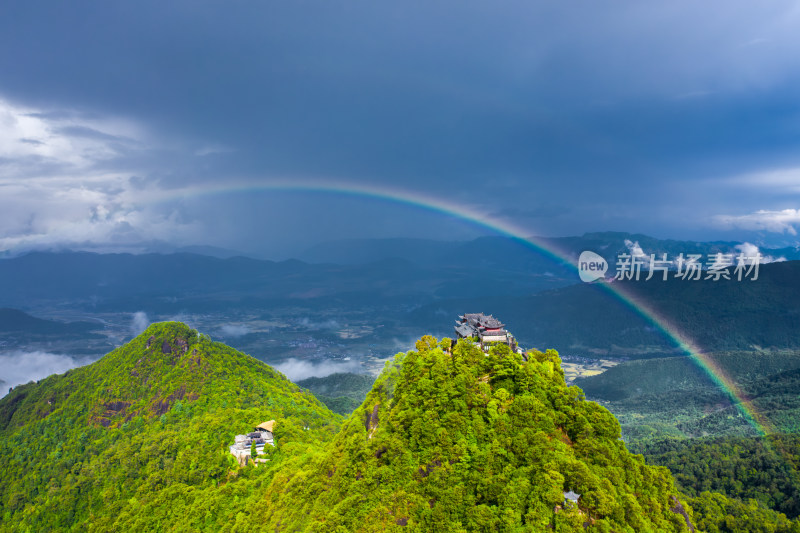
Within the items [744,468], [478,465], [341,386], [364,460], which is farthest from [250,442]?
[341,386]

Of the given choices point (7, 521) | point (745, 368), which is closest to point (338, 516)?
point (7, 521)

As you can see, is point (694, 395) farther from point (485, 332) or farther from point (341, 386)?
point (485, 332)

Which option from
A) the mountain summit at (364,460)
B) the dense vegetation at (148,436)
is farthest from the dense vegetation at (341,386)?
the mountain summit at (364,460)

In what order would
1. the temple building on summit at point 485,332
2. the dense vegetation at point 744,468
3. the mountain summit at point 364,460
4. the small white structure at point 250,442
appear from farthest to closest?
the dense vegetation at point 744,468
the small white structure at point 250,442
the temple building on summit at point 485,332
the mountain summit at point 364,460

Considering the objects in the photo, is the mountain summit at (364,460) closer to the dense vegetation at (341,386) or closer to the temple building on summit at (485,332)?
the temple building on summit at (485,332)

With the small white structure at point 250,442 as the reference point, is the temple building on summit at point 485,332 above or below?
above

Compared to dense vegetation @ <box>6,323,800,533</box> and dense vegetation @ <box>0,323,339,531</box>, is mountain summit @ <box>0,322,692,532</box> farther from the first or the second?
dense vegetation @ <box>0,323,339,531</box>

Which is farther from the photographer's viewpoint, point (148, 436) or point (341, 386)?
point (341, 386)
